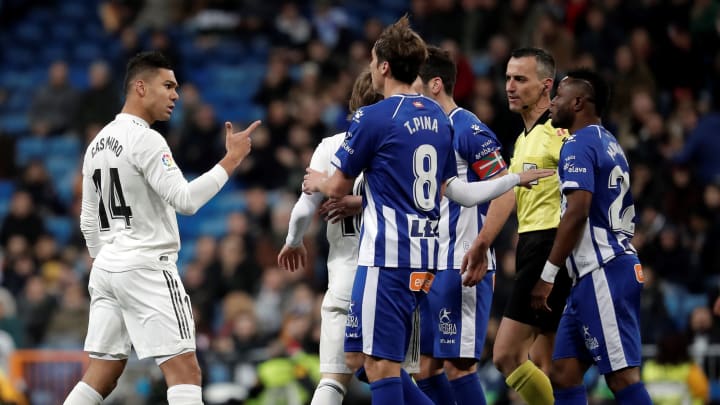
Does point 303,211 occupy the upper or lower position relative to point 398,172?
lower

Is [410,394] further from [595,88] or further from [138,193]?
[595,88]

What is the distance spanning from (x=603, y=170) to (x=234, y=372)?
7638 millimetres

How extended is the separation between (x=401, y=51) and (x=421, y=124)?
0.44m

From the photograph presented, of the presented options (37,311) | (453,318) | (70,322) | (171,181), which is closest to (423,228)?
(453,318)

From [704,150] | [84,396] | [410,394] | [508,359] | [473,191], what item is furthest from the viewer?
[704,150]

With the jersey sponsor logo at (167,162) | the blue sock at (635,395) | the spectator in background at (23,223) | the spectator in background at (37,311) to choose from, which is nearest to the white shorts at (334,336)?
the jersey sponsor logo at (167,162)

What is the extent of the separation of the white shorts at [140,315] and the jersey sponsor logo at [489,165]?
1.97 meters

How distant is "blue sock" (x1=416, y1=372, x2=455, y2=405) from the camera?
7895 mm

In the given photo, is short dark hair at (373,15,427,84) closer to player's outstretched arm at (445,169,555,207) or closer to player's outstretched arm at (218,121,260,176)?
player's outstretched arm at (445,169,555,207)

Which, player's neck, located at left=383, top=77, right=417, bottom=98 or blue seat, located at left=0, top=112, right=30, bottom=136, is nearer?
player's neck, located at left=383, top=77, right=417, bottom=98

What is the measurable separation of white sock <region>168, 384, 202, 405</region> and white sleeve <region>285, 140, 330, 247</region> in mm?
1161

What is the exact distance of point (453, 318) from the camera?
7875mm

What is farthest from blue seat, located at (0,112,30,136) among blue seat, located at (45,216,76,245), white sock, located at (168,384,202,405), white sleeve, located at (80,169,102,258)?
white sock, located at (168,384,202,405)

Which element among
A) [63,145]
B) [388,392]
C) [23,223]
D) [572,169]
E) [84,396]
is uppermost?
[63,145]
